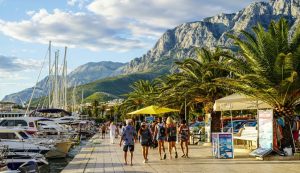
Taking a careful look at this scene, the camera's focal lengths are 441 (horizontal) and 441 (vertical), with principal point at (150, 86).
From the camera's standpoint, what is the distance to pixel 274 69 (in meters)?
19.0

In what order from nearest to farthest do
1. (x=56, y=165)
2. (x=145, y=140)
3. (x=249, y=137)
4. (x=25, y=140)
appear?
1. (x=145, y=140)
2. (x=249, y=137)
3. (x=56, y=165)
4. (x=25, y=140)

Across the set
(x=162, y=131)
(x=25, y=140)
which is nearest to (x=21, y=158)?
(x=25, y=140)

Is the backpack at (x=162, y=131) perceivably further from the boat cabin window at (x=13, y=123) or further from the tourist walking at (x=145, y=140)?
the boat cabin window at (x=13, y=123)

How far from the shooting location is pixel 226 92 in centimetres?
3003

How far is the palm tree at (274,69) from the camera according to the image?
747 inches

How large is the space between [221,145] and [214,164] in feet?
7.78

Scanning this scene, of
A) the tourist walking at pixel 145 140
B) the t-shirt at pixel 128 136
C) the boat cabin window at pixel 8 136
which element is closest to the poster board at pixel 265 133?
the tourist walking at pixel 145 140

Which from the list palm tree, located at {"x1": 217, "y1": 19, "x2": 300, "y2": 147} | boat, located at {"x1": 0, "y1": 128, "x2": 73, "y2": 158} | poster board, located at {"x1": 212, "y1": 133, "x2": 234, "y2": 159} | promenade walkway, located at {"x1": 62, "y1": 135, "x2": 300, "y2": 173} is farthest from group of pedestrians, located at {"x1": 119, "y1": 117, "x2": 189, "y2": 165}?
boat, located at {"x1": 0, "y1": 128, "x2": 73, "y2": 158}

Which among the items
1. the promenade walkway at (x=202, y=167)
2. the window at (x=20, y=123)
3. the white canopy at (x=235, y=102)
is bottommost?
the promenade walkway at (x=202, y=167)

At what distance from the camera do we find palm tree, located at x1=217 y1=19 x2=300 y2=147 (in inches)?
747

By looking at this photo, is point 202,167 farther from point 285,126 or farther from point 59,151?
point 59,151

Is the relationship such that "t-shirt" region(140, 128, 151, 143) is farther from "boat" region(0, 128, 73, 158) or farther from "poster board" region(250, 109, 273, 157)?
"boat" region(0, 128, 73, 158)

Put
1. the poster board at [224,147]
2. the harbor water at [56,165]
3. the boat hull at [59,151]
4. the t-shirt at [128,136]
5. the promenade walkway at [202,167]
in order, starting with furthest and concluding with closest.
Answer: the boat hull at [59,151]
the harbor water at [56,165]
the poster board at [224,147]
the t-shirt at [128,136]
the promenade walkway at [202,167]

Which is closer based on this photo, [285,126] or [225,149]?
[225,149]
